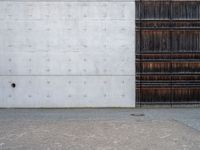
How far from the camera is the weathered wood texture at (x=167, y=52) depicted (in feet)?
53.3

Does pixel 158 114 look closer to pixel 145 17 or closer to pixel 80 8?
pixel 145 17

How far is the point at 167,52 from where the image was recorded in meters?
16.3

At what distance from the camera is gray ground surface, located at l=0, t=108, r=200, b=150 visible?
8.70 meters

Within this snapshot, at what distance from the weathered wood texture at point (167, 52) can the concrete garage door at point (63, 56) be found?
0.74m

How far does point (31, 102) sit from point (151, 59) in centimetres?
549

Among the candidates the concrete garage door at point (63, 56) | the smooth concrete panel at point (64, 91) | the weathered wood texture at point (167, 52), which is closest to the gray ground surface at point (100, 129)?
the smooth concrete panel at point (64, 91)

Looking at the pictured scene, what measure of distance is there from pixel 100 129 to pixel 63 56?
5.95 m

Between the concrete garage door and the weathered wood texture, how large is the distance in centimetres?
74

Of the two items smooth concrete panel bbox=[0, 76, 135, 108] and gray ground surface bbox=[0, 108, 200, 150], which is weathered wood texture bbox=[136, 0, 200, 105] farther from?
smooth concrete panel bbox=[0, 76, 135, 108]

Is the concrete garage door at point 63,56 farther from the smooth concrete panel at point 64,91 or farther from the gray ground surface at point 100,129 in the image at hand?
the gray ground surface at point 100,129

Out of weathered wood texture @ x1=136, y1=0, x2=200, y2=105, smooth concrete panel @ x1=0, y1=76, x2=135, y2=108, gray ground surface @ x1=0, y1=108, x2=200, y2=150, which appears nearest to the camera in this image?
gray ground surface @ x1=0, y1=108, x2=200, y2=150

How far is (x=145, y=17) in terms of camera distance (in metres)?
16.4

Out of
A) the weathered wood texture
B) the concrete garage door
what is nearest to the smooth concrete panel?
the concrete garage door

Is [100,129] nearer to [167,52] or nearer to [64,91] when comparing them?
[64,91]
